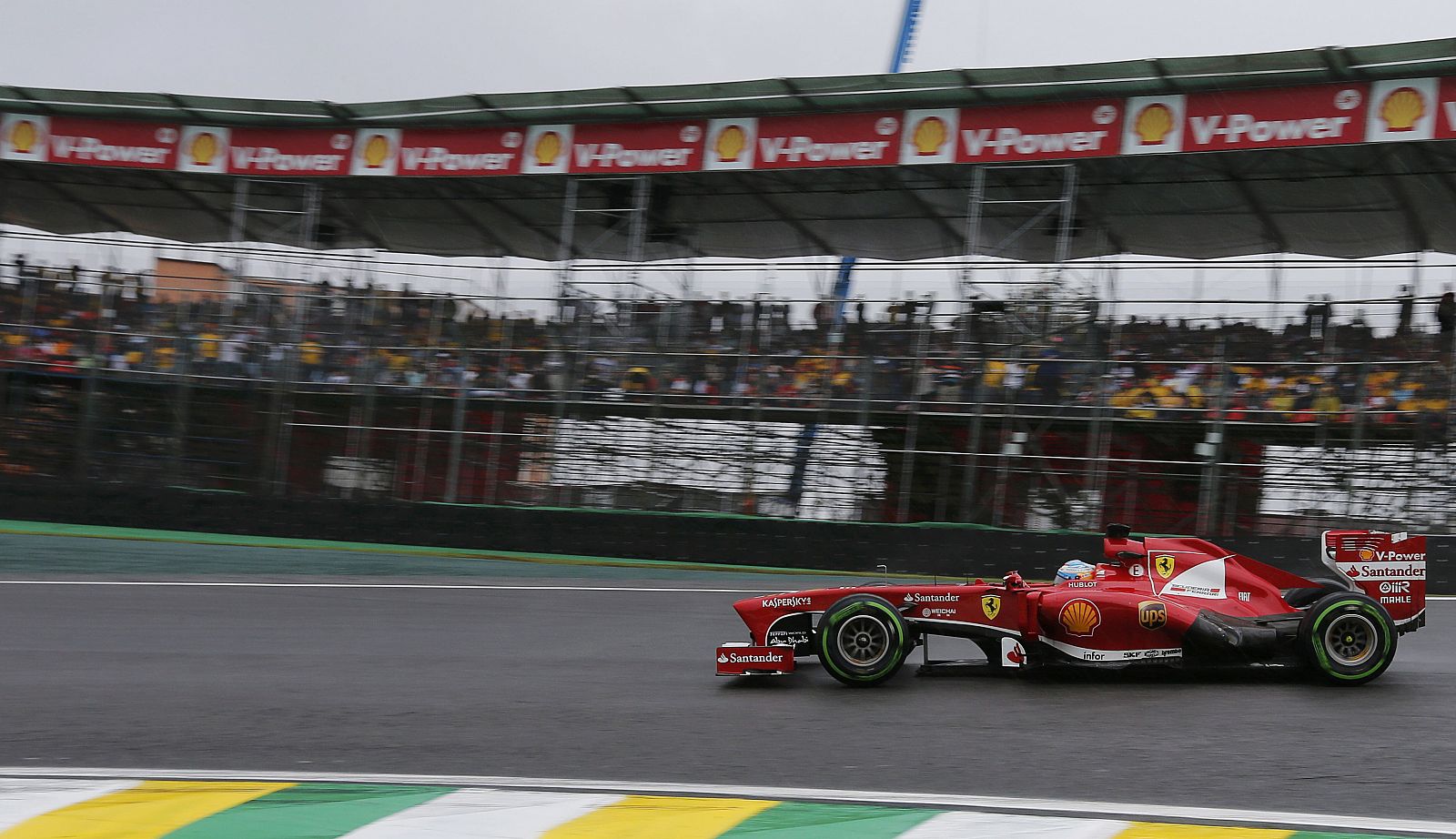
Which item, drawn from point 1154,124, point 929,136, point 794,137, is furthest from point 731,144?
point 1154,124

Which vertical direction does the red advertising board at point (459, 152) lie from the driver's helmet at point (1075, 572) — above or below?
above

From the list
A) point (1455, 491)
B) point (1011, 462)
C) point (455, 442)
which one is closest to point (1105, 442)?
point (1011, 462)

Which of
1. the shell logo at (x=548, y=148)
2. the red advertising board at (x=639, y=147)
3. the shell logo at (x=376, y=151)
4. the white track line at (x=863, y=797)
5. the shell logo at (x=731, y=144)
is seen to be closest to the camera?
the white track line at (x=863, y=797)

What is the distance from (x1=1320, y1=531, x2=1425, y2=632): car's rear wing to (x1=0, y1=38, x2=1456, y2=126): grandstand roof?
10565mm

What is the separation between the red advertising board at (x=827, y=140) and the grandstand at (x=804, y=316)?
0.18ft

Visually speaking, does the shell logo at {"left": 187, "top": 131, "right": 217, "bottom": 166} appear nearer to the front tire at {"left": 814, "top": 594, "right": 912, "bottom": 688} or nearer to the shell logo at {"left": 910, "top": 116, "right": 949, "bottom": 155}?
the shell logo at {"left": 910, "top": 116, "right": 949, "bottom": 155}

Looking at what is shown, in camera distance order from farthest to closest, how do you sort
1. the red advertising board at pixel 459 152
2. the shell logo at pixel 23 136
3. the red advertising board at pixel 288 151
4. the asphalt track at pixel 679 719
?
the shell logo at pixel 23 136 → the red advertising board at pixel 288 151 → the red advertising board at pixel 459 152 → the asphalt track at pixel 679 719

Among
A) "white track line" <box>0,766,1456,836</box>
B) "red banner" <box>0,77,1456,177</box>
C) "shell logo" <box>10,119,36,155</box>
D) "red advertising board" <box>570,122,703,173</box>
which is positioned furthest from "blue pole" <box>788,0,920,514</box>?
"shell logo" <box>10,119,36,155</box>

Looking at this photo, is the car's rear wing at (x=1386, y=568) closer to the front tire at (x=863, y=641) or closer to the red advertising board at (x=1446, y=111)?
the front tire at (x=863, y=641)

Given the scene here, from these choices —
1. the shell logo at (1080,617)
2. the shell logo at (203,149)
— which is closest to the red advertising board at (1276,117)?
the shell logo at (1080,617)

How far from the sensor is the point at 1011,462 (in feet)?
56.2

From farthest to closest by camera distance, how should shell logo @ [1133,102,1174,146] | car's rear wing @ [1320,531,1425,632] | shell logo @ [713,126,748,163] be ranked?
shell logo @ [713,126,748,163]
shell logo @ [1133,102,1174,146]
car's rear wing @ [1320,531,1425,632]

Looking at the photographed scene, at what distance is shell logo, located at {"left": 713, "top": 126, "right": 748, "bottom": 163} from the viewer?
20.1 meters

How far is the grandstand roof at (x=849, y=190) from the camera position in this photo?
1745cm
